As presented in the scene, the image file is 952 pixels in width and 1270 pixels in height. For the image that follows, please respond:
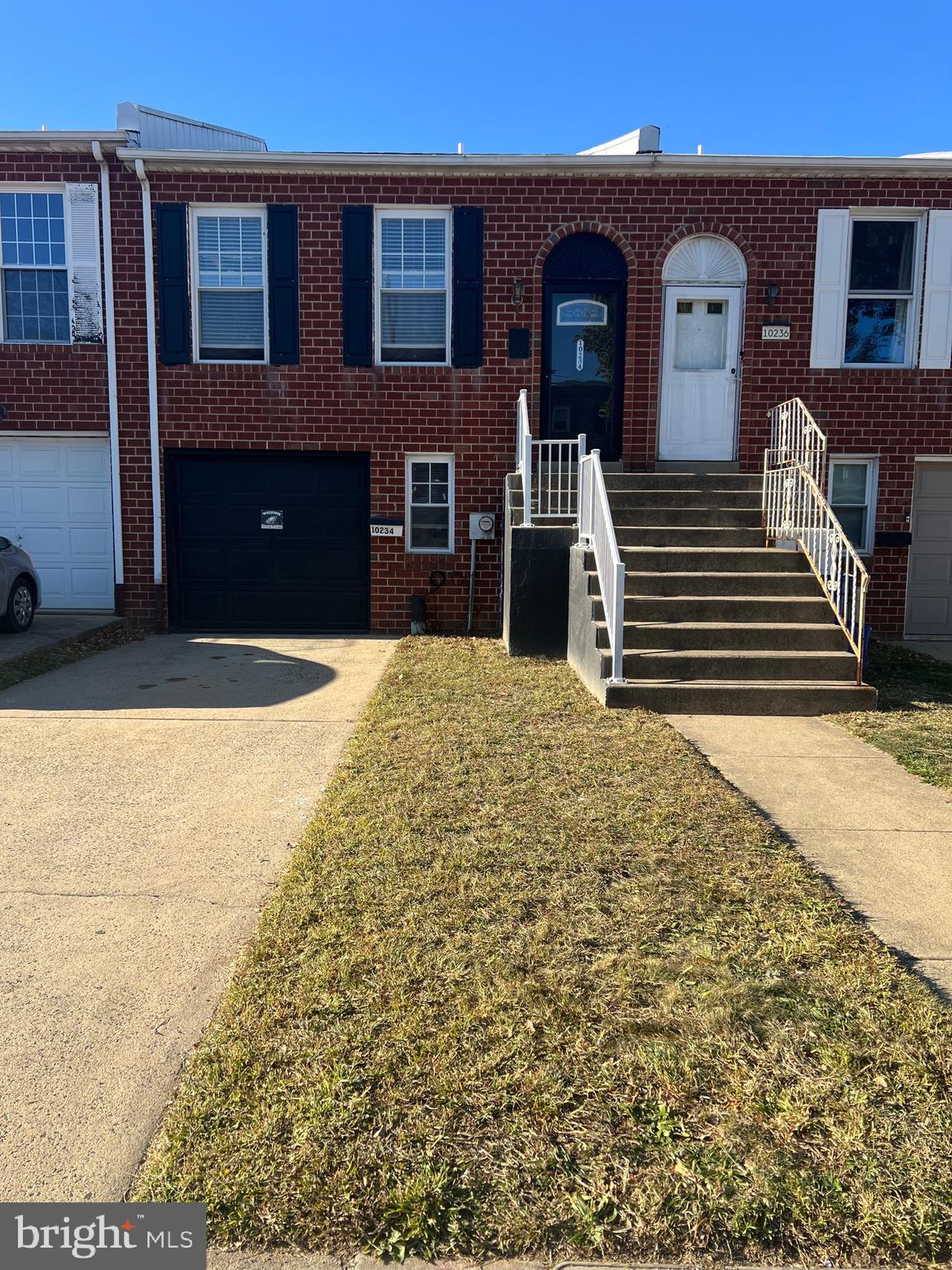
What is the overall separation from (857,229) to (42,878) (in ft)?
35.4

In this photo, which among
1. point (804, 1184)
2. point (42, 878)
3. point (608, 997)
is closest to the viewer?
point (804, 1184)

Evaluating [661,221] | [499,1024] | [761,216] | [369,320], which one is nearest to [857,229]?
[761,216]

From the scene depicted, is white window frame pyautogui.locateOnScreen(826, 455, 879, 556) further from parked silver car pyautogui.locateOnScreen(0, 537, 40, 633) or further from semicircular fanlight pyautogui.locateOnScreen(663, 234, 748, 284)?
parked silver car pyautogui.locateOnScreen(0, 537, 40, 633)

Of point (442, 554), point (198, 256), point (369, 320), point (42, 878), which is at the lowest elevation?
point (42, 878)

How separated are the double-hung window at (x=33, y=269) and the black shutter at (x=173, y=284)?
1203 millimetres

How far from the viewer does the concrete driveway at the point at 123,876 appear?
90.4 inches

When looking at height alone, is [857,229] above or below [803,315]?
above

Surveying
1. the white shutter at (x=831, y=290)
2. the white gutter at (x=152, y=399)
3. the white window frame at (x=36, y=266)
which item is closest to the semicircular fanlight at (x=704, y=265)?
the white shutter at (x=831, y=290)

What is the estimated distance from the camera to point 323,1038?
8.19ft

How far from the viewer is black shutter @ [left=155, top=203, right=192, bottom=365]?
408 inches

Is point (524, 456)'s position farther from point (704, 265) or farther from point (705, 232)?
point (705, 232)

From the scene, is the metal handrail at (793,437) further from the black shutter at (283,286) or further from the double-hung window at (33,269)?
the double-hung window at (33,269)

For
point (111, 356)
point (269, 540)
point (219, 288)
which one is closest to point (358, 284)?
point (219, 288)

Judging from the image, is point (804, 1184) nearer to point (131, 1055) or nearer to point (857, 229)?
point (131, 1055)
